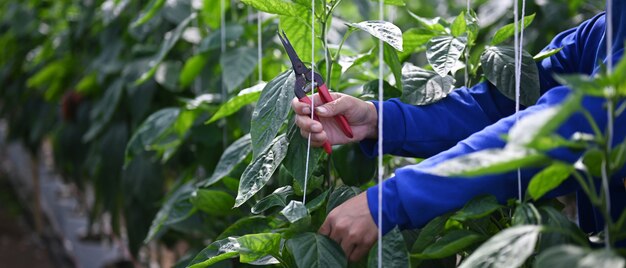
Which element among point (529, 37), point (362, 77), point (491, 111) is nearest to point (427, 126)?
point (491, 111)

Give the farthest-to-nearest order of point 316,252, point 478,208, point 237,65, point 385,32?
point 237,65 < point 385,32 < point 316,252 < point 478,208

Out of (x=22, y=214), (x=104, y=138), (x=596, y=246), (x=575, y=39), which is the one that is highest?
(x=575, y=39)

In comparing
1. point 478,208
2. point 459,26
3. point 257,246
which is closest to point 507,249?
point 478,208

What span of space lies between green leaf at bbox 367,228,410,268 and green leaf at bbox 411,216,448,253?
0.04 meters

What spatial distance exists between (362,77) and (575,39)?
1.54 ft

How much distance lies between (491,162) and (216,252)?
23.7 inches

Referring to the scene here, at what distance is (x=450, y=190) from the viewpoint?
1.07 meters

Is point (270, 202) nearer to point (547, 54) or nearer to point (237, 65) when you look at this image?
point (547, 54)

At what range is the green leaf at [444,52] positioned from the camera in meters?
1.32

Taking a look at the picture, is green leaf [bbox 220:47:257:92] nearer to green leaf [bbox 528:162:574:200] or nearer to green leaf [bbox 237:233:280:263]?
green leaf [bbox 237:233:280:263]

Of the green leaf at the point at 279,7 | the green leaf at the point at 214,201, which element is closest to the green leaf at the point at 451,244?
the green leaf at the point at 279,7

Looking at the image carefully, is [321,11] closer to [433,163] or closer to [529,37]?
[433,163]

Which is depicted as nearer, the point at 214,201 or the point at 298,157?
the point at 298,157

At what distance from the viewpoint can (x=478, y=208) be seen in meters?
1.06
